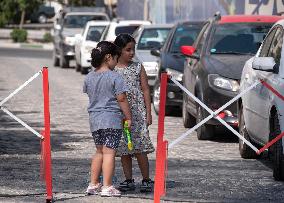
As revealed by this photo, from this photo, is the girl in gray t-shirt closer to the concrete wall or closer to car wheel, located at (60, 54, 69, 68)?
the concrete wall

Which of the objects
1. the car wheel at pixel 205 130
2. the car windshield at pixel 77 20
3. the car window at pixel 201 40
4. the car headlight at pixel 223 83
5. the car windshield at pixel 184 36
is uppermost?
the car window at pixel 201 40

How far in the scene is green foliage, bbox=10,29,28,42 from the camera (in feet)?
210

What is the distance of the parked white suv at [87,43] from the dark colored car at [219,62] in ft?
52.9

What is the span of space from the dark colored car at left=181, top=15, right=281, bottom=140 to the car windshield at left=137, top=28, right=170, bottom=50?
6.21 metres

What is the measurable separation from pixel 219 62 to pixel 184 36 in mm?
6058

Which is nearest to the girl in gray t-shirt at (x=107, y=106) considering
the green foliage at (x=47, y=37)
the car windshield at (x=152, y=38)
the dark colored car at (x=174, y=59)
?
the dark colored car at (x=174, y=59)

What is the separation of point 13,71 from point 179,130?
1968 cm

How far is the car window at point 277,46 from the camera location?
13188mm

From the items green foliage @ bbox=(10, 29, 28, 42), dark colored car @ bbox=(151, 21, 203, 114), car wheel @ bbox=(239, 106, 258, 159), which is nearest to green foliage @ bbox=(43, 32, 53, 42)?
green foliage @ bbox=(10, 29, 28, 42)

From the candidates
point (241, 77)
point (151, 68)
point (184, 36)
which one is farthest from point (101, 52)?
point (151, 68)

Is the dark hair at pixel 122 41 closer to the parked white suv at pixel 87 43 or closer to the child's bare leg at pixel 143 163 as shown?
the child's bare leg at pixel 143 163

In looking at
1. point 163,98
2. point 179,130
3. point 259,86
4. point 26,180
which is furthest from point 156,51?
point 163,98

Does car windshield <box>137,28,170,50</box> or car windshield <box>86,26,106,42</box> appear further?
car windshield <box>86,26,106,42</box>

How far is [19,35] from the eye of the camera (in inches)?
2530
